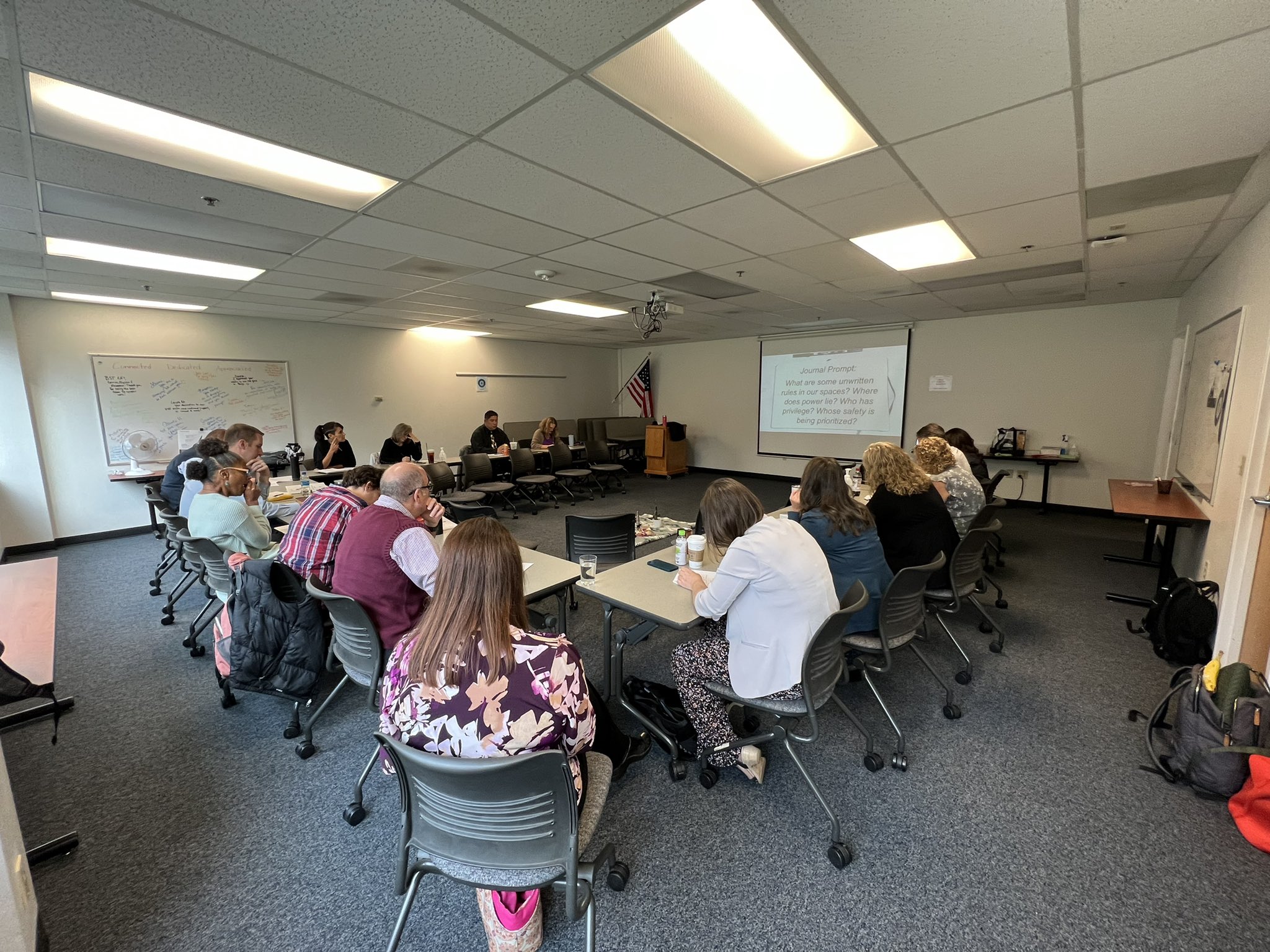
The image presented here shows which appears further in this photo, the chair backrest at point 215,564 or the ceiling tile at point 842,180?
the chair backrest at point 215,564

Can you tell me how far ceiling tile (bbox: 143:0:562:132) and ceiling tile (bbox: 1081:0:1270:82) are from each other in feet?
5.38

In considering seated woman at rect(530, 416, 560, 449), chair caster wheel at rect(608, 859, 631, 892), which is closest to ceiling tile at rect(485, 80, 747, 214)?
chair caster wheel at rect(608, 859, 631, 892)

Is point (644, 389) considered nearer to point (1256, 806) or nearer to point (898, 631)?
point (898, 631)

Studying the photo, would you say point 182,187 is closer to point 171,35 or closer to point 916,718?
point 171,35

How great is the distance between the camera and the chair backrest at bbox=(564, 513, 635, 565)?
11.1 feet

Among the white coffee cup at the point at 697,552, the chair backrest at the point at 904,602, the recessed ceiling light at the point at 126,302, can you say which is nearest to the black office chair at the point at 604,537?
the white coffee cup at the point at 697,552

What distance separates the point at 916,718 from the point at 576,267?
12.9 feet

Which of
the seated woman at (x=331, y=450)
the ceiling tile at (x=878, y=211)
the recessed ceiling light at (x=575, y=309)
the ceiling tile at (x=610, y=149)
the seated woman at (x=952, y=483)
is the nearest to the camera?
the ceiling tile at (x=610, y=149)

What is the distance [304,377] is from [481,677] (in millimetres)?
7355

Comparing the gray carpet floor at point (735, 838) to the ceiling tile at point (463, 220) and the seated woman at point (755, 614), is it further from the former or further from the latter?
the ceiling tile at point (463, 220)

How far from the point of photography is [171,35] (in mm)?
1495

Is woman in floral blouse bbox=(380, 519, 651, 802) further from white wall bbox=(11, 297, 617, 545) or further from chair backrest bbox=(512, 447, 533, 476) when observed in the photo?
white wall bbox=(11, 297, 617, 545)

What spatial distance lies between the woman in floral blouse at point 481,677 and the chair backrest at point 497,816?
9 centimetres

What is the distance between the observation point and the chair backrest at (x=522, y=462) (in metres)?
7.48
